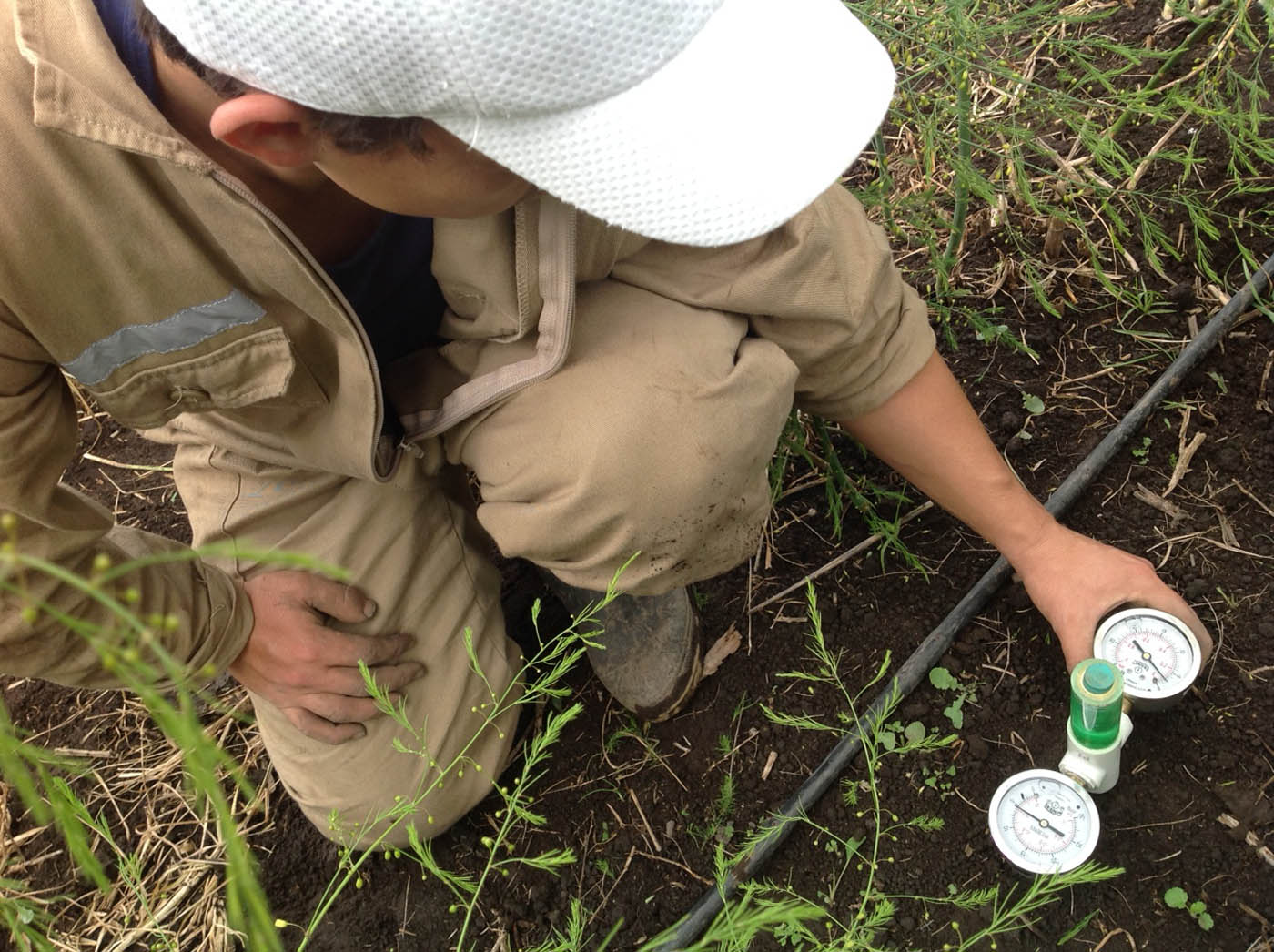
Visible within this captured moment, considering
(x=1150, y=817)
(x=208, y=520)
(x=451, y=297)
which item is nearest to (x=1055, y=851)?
(x=1150, y=817)

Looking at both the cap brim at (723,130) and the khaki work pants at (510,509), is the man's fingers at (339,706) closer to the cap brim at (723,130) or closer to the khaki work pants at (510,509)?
the khaki work pants at (510,509)

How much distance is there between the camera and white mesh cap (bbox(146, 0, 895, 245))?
819 millimetres

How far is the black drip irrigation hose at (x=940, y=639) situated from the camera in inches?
59.1

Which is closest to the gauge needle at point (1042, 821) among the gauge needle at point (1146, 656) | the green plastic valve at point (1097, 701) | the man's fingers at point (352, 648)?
the green plastic valve at point (1097, 701)

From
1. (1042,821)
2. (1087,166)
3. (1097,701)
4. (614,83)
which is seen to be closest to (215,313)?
(614,83)

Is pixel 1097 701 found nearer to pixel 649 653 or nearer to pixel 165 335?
pixel 649 653

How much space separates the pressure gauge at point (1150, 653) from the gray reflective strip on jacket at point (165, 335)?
121 cm

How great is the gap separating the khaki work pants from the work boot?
0.14 metres

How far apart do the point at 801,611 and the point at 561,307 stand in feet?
2.39

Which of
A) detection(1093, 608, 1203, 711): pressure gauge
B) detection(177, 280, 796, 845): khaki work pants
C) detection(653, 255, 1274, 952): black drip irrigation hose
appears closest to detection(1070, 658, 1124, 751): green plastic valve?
detection(1093, 608, 1203, 711): pressure gauge

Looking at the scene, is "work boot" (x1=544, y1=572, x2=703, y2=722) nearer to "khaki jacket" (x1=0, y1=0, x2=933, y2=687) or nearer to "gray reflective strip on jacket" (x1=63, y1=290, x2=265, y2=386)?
"khaki jacket" (x1=0, y1=0, x2=933, y2=687)

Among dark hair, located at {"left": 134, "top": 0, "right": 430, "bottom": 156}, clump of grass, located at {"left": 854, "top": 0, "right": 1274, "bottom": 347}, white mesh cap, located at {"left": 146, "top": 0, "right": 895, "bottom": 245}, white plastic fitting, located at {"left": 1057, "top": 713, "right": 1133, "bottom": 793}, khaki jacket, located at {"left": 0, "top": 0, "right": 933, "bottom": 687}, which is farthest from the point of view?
clump of grass, located at {"left": 854, "top": 0, "right": 1274, "bottom": 347}

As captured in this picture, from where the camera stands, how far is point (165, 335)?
49.3 inches

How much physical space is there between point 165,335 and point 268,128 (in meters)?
→ 0.42
